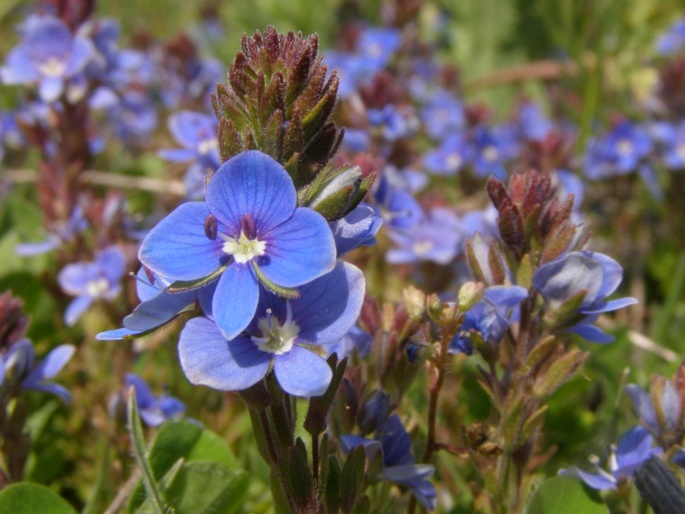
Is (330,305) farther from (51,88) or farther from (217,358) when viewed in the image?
(51,88)

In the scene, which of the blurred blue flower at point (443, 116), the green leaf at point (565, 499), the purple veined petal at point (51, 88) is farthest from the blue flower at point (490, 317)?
the blurred blue flower at point (443, 116)

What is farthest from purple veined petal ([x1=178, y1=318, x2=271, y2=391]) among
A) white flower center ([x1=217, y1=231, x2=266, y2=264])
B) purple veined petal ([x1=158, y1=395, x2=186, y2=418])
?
purple veined petal ([x1=158, y1=395, x2=186, y2=418])

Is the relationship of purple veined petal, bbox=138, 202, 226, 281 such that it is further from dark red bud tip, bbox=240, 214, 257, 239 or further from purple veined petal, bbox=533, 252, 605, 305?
purple veined petal, bbox=533, 252, 605, 305

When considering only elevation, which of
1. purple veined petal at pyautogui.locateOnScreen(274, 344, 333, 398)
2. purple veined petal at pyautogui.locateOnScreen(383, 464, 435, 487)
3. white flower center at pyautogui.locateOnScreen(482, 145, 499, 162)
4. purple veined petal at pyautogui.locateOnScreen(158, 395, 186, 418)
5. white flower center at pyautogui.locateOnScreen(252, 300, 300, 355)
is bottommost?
purple veined petal at pyautogui.locateOnScreen(158, 395, 186, 418)

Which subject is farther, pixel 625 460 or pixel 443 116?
pixel 443 116

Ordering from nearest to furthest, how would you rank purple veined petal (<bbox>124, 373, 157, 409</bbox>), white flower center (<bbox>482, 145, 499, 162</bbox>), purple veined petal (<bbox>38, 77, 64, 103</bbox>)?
purple veined petal (<bbox>124, 373, 157, 409</bbox>)
purple veined petal (<bbox>38, 77, 64, 103</bbox>)
white flower center (<bbox>482, 145, 499, 162</bbox>)

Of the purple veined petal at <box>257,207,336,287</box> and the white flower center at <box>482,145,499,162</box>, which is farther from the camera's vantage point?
the white flower center at <box>482,145,499,162</box>

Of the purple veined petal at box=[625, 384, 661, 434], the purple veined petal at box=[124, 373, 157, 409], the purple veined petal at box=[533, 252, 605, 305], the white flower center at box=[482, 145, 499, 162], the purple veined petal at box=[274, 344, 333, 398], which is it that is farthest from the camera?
the white flower center at box=[482, 145, 499, 162]

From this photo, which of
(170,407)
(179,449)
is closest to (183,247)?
(179,449)
